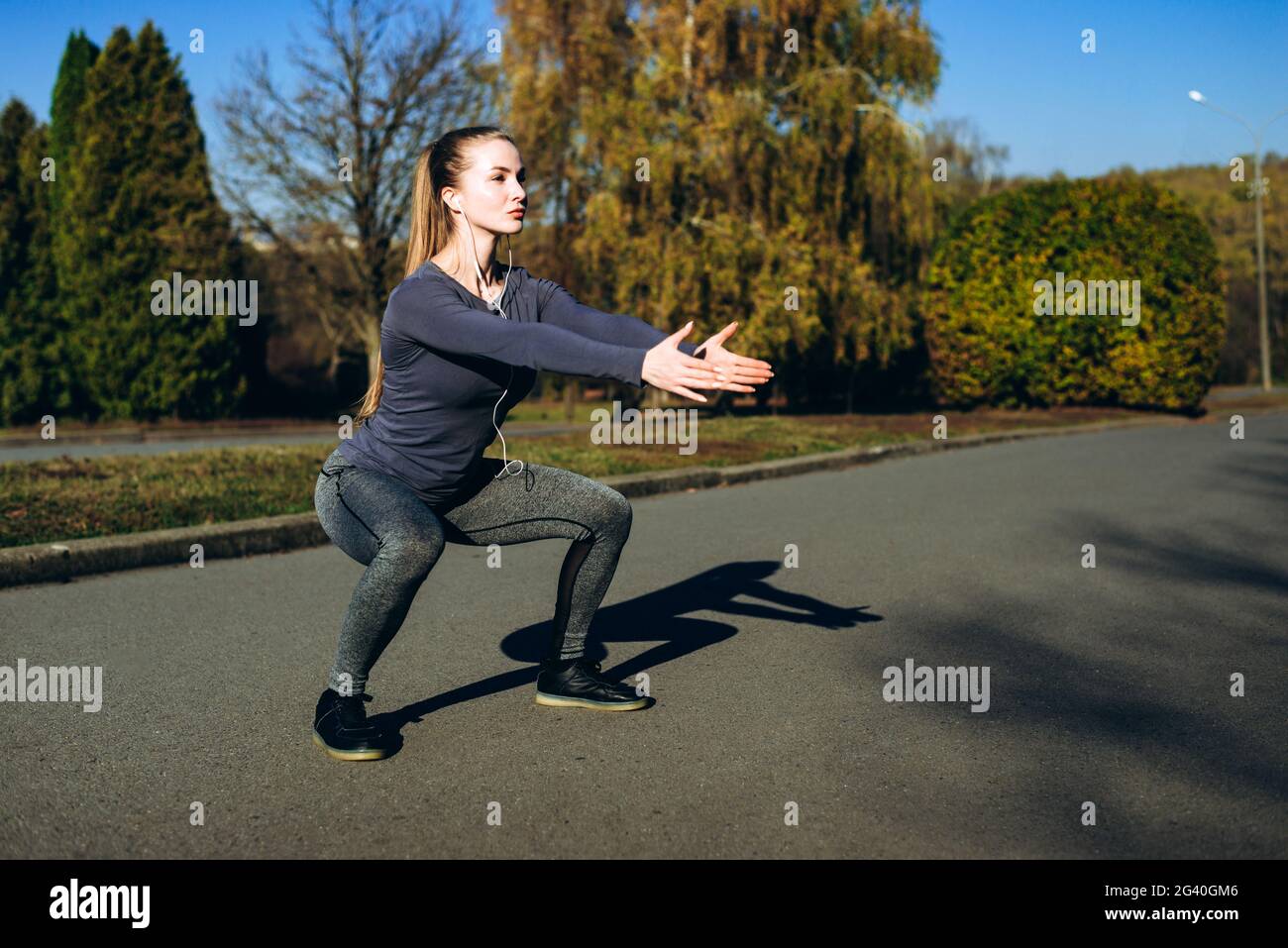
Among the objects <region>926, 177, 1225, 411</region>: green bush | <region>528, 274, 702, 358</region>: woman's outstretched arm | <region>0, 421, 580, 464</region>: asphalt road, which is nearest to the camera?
<region>528, 274, 702, 358</region>: woman's outstretched arm

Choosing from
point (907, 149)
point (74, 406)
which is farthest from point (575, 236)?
point (74, 406)

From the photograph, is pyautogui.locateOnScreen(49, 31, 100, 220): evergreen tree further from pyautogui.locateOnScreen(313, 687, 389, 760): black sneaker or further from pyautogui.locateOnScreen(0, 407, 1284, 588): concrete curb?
pyautogui.locateOnScreen(313, 687, 389, 760): black sneaker

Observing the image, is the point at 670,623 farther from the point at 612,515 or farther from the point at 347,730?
the point at 347,730

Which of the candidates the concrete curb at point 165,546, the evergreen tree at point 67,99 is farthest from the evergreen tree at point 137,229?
the concrete curb at point 165,546

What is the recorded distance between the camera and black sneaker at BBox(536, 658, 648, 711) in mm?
4289

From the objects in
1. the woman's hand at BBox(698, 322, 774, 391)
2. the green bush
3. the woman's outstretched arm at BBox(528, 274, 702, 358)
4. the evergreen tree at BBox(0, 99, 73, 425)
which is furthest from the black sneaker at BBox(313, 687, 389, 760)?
the evergreen tree at BBox(0, 99, 73, 425)

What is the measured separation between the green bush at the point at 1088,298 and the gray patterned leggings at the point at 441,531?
22.1m

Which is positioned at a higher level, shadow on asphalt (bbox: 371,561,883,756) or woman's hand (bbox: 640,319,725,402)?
woman's hand (bbox: 640,319,725,402)

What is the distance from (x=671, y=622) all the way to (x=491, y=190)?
8.94 ft

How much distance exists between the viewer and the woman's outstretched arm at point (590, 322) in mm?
3781

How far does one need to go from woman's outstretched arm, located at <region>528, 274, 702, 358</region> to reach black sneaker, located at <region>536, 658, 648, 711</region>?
1.24 m

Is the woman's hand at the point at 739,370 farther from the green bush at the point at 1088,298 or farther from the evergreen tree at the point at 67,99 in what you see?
the evergreen tree at the point at 67,99

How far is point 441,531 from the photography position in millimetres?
3834

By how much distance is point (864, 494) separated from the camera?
11.6 meters
